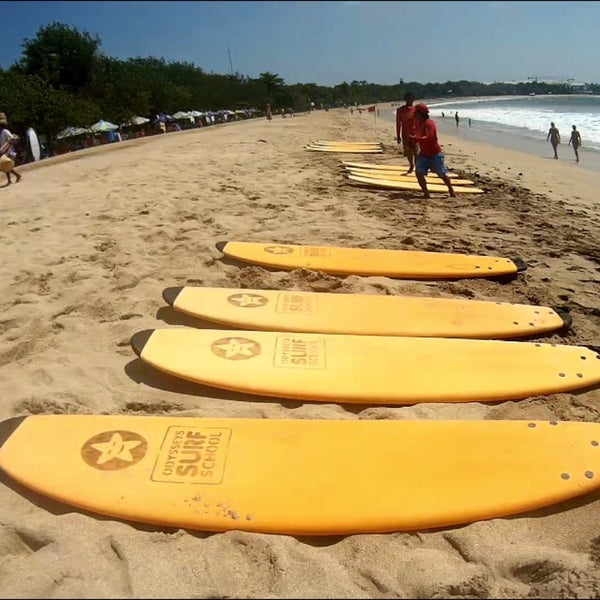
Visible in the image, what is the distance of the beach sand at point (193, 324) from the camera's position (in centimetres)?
150

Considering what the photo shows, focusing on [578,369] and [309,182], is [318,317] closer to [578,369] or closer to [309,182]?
[578,369]

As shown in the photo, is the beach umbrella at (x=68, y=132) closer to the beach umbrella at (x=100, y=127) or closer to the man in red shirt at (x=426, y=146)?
the beach umbrella at (x=100, y=127)

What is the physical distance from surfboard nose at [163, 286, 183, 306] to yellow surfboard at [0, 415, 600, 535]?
1.22 m

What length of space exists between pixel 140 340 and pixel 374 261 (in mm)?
2109

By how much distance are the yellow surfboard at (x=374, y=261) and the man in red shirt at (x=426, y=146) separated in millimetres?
2630

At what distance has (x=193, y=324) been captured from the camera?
316cm

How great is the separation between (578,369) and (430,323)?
857 mm

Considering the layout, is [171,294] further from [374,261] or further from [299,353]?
[374,261]

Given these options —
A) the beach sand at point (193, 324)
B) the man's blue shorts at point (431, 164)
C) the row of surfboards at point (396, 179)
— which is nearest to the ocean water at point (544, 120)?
the row of surfboards at point (396, 179)

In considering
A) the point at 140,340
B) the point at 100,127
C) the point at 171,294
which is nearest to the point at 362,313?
Result: the point at 171,294

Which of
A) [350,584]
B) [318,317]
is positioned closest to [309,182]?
[318,317]

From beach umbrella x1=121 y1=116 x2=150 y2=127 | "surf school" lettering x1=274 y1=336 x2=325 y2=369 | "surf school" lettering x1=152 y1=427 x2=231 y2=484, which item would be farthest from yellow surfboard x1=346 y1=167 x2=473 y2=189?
beach umbrella x1=121 y1=116 x2=150 y2=127

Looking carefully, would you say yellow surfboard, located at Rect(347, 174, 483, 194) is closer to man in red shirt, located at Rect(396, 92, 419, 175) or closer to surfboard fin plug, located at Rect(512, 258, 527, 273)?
man in red shirt, located at Rect(396, 92, 419, 175)

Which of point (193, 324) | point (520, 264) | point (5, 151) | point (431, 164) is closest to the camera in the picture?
point (193, 324)
